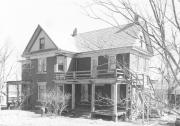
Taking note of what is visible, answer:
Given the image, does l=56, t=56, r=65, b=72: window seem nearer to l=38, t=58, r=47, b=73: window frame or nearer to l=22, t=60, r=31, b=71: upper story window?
l=38, t=58, r=47, b=73: window frame

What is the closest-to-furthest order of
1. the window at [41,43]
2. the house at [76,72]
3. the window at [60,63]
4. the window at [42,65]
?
the house at [76,72] < the window at [60,63] < the window at [42,65] < the window at [41,43]

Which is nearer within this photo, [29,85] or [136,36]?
[136,36]

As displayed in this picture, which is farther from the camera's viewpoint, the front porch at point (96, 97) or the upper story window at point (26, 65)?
the upper story window at point (26, 65)

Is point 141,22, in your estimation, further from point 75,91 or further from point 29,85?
point 29,85

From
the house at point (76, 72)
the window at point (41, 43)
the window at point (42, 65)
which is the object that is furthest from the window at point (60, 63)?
the window at point (41, 43)

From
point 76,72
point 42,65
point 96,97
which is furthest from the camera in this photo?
point 42,65

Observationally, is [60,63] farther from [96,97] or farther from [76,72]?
[96,97]

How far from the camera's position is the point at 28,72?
31078 millimetres

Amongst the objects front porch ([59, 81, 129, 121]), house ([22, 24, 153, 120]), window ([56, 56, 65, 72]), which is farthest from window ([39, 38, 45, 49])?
front porch ([59, 81, 129, 121])

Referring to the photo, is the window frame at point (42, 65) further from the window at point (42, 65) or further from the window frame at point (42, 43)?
the window frame at point (42, 43)

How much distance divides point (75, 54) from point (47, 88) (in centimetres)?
535

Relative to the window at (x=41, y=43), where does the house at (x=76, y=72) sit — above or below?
below

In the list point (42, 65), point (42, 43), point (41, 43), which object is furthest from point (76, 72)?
point (41, 43)

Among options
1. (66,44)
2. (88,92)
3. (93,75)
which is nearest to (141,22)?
(93,75)
